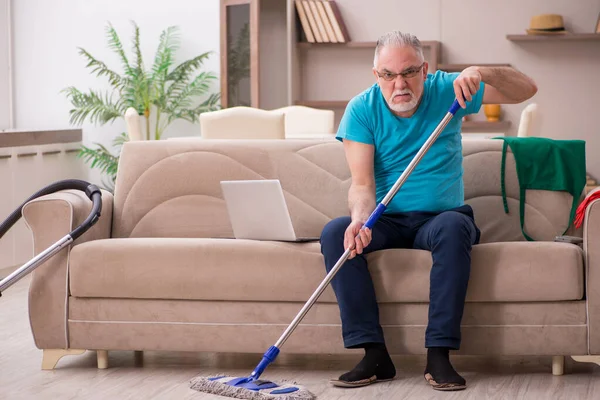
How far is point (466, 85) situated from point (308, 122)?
114 inches

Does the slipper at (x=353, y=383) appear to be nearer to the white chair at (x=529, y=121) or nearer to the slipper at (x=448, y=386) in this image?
the slipper at (x=448, y=386)

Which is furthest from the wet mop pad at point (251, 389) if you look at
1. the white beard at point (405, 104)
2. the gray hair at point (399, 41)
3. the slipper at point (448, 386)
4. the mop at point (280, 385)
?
the gray hair at point (399, 41)

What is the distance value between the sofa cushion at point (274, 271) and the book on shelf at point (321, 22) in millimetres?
4200

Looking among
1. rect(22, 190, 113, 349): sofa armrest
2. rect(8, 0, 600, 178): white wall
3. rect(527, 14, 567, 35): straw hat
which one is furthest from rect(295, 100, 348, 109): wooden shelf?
rect(22, 190, 113, 349): sofa armrest

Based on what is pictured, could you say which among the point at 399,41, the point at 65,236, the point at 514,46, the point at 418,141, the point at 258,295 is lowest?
the point at 258,295

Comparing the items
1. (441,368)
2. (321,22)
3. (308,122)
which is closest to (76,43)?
(321,22)

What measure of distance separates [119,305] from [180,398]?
0.48 meters

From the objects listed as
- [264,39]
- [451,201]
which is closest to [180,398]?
[451,201]

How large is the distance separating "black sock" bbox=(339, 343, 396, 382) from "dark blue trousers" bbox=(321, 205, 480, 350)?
0.04 metres

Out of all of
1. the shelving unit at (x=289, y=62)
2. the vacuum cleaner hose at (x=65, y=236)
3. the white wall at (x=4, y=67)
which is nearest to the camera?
the vacuum cleaner hose at (x=65, y=236)

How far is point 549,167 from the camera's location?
3.47 m

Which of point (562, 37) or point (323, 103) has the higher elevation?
point (562, 37)

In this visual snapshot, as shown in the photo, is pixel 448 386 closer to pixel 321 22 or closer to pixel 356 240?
pixel 356 240

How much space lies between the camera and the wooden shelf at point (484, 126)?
6887mm
